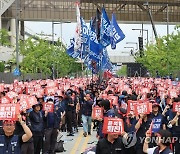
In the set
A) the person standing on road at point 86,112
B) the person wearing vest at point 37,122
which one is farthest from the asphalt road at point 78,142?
the person wearing vest at point 37,122

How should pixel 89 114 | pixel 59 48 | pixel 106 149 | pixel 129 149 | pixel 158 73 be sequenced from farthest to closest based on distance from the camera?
→ pixel 59 48 → pixel 158 73 → pixel 89 114 → pixel 129 149 → pixel 106 149

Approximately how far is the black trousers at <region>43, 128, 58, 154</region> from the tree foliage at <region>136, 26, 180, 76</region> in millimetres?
33774

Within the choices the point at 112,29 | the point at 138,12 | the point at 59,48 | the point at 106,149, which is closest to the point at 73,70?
the point at 59,48

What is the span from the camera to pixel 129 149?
9945 millimetres

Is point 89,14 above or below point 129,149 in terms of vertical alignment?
above

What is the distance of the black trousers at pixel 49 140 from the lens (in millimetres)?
14055

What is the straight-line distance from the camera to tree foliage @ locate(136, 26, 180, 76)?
49.0 meters

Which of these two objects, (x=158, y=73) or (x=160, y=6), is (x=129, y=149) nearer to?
(x=158, y=73)

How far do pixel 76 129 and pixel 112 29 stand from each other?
344 inches

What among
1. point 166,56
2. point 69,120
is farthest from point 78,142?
point 166,56

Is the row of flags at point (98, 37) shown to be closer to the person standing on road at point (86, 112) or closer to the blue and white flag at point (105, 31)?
the blue and white flag at point (105, 31)

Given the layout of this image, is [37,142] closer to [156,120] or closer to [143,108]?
[143,108]

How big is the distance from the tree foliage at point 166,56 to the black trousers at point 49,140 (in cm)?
3377

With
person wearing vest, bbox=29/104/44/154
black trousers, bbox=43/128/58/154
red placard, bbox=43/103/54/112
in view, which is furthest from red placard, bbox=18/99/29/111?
black trousers, bbox=43/128/58/154
